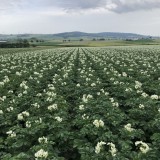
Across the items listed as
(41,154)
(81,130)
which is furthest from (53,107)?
(41,154)

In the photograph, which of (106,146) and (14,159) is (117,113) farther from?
(14,159)

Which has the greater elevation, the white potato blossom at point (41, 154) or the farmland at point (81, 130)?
the white potato blossom at point (41, 154)

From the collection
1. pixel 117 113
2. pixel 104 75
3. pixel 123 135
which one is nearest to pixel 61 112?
pixel 117 113

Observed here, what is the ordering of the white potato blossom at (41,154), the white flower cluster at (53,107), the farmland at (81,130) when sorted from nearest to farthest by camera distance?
the white potato blossom at (41,154), the farmland at (81,130), the white flower cluster at (53,107)

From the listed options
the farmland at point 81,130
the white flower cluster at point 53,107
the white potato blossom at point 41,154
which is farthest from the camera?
the white flower cluster at point 53,107

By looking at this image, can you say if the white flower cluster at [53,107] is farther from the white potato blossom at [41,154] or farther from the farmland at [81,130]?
the white potato blossom at [41,154]

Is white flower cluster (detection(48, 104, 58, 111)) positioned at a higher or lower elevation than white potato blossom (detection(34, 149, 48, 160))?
lower

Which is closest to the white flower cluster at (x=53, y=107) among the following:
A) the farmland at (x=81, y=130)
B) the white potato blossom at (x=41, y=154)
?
the farmland at (x=81, y=130)

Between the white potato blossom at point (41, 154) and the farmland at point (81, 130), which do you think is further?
the farmland at point (81, 130)

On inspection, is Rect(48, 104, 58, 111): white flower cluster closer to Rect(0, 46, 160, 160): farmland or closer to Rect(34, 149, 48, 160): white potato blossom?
Rect(0, 46, 160, 160): farmland

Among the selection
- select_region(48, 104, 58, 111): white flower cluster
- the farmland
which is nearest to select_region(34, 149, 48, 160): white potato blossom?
the farmland

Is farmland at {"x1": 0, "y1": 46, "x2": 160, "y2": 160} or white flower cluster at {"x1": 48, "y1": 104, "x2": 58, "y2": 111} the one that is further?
white flower cluster at {"x1": 48, "y1": 104, "x2": 58, "y2": 111}

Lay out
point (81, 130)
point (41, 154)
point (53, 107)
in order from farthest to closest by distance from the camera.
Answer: point (53, 107), point (81, 130), point (41, 154)

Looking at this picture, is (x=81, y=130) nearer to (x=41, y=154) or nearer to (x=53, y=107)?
(x=41, y=154)
